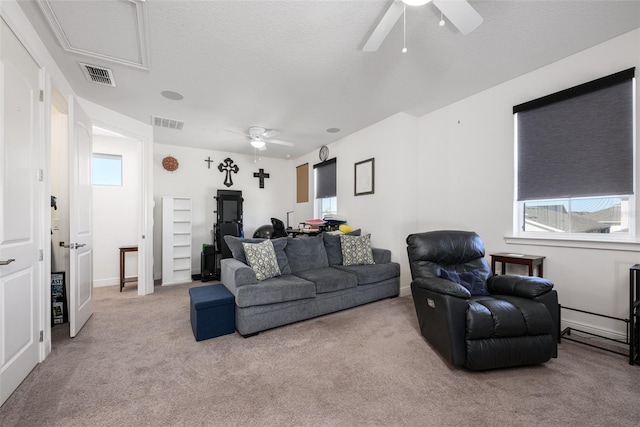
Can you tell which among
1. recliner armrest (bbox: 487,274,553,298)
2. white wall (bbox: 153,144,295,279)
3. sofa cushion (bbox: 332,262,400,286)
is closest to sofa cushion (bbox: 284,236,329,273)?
sofa cushion (bbox: 332,262,400,286)

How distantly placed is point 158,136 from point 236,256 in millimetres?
3220

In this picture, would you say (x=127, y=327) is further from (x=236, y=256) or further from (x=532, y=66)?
(x=532, y=66)

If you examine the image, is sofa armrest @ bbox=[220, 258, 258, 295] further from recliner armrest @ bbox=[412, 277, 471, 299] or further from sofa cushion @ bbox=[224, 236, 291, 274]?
recliner armrest @ bbox=[412, 277, 471, 299]

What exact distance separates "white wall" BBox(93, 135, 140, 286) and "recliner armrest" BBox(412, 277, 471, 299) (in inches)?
182

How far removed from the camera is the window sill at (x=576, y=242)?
2.22 m

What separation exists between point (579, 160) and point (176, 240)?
5.82m

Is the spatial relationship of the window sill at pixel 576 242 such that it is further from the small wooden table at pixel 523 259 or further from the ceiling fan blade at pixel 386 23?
the ceiling fan blade at pixel 386 23

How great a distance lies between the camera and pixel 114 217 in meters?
4.54

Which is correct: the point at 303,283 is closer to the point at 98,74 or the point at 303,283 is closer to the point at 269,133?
the point at 269,133

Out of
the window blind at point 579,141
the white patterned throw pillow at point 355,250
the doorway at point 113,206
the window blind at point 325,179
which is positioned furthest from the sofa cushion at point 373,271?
the doorway at point 113,206

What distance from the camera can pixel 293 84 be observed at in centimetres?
298

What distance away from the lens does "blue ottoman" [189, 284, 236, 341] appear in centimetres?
247

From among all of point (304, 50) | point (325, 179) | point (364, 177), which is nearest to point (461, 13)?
point (304, 50)

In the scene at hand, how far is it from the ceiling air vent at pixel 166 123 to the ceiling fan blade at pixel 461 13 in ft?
12.7
